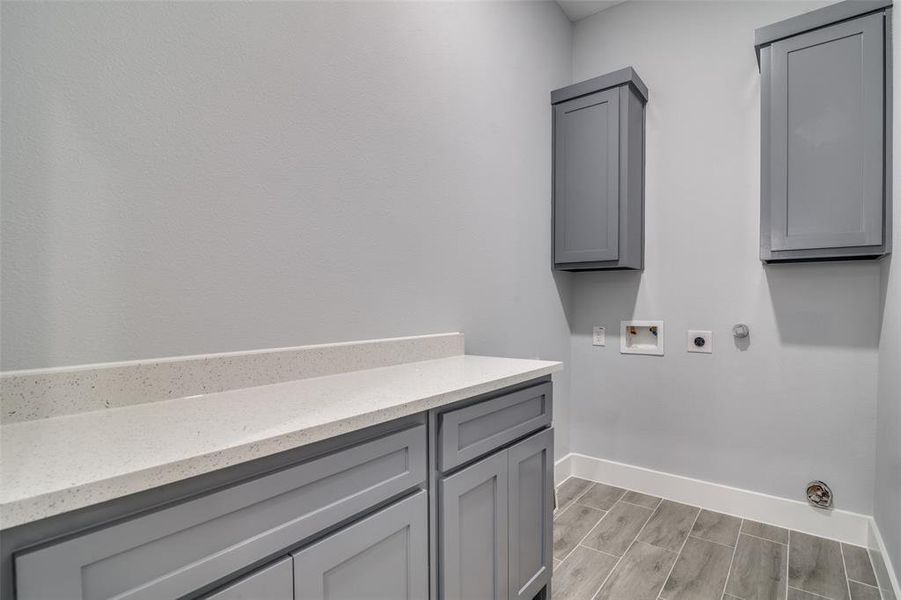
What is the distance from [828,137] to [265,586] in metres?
2.43

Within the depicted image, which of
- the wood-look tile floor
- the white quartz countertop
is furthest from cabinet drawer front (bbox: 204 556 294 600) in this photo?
the wood-look tile floor

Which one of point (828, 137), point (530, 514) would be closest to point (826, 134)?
point (828, 137)

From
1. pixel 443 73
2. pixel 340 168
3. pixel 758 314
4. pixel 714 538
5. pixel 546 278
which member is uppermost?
pixel 443 73

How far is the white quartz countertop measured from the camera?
559 mm

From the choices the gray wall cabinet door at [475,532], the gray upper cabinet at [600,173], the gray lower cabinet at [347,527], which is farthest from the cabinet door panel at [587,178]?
the gray wall cabinet door at [475,532]

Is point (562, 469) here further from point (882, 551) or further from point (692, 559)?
point (882, 551)

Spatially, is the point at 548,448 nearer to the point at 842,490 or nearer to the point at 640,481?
the point at 640,481

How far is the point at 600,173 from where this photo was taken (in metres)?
2.36

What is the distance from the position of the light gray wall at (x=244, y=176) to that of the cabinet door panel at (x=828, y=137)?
3.99 ft

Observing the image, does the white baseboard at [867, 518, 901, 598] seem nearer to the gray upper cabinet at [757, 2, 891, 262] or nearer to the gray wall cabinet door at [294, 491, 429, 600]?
the gray upper cabinet at [757, 2, 891, 262]

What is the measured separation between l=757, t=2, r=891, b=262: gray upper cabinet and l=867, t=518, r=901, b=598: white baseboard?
112cm

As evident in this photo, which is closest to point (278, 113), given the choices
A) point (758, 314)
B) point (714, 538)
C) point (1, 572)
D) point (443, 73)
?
point (443, 73)

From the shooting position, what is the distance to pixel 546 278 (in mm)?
2498

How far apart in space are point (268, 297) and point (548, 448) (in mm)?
1035
